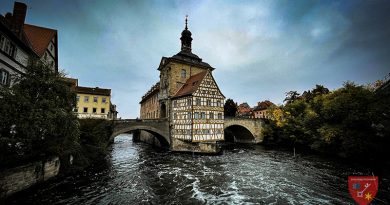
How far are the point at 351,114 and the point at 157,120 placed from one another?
22469 millimetres

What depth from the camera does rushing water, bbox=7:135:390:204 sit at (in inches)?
414

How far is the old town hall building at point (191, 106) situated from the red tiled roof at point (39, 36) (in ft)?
51.1

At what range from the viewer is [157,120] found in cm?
2809

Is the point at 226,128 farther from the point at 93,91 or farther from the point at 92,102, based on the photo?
Result: the point at 93,91

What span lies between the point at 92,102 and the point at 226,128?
89.3 feet

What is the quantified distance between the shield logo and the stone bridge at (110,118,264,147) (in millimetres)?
23330

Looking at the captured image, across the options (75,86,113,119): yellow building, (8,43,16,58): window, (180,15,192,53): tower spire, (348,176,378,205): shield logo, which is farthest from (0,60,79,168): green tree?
(180,15,192,53): tower spire

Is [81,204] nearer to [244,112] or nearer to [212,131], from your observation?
[212,131]

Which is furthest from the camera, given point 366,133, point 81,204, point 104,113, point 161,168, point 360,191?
point 104,113

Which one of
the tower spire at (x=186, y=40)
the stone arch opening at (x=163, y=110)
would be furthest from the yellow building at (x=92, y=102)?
the tower spire at (x=186, y=40)

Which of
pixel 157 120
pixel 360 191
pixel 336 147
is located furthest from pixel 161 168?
pixel 336 147

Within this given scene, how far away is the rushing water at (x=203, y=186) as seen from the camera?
34.5 feet

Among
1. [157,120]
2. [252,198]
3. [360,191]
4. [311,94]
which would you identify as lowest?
[252,198]

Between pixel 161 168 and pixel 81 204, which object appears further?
pixel 161 168
